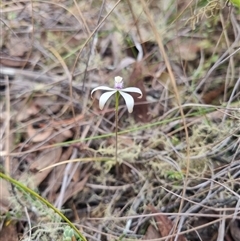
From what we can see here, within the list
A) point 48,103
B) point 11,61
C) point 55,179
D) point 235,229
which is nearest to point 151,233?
point 235,229

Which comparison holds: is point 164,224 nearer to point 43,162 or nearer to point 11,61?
point 43,162

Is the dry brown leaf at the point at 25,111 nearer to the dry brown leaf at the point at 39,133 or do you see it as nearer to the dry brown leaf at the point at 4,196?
the dry brown leaf at the point at 39,133

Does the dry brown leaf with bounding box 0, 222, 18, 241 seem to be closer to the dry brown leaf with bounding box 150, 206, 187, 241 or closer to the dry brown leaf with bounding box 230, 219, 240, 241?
the dry brown leaf with bounding box 150, 206, 187, 241

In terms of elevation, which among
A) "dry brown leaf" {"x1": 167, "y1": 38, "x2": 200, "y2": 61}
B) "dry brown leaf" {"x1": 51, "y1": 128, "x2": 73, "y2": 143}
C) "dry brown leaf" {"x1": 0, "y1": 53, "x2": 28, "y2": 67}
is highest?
"dry brown leaf" {"x1": 0, "y1": 53, "x2": 28, "y2": 67}

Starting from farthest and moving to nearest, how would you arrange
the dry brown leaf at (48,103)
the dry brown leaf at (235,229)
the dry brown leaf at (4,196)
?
the dry brown leaf at (48,103)
the dry brown leaf at (4,196)
the dry brown leaf at (235,229)

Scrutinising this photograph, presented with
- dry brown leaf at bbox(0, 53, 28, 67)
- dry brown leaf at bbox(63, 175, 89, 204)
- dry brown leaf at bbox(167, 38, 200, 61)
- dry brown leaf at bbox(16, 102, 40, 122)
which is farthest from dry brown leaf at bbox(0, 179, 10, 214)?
dry brown leaf at bbox(167, 38, 200, 61)

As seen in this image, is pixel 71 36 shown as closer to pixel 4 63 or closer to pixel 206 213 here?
pixel 4 63

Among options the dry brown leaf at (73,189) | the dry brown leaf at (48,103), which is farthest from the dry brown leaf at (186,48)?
the dry brown leaf at (73,189)
